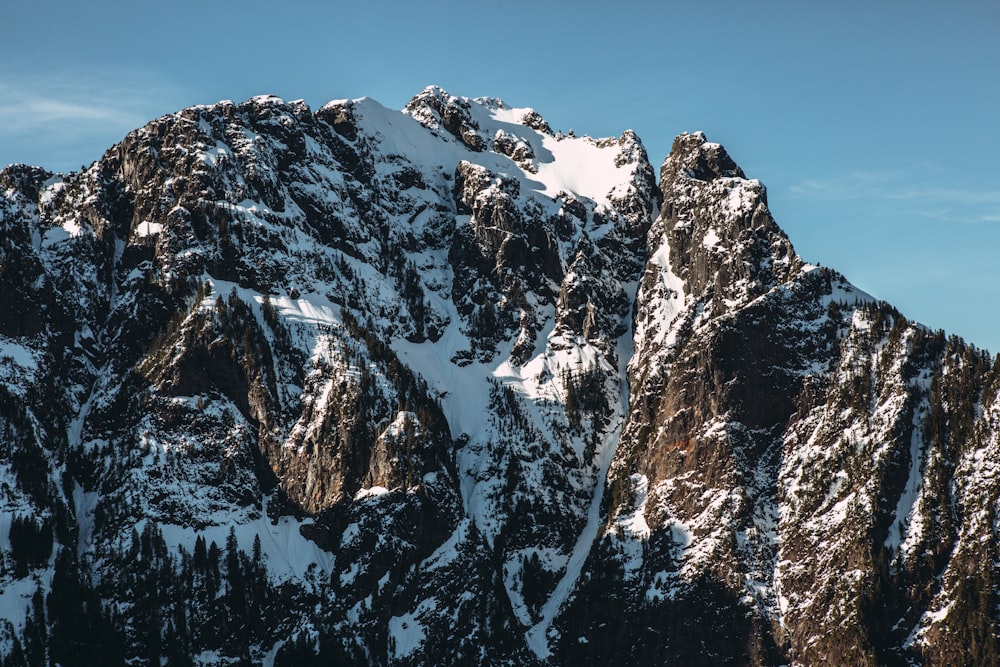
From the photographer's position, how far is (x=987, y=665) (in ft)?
652
